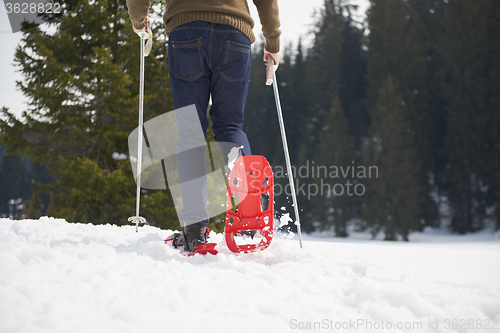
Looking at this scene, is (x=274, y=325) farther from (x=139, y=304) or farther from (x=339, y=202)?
(x=339, y=202)

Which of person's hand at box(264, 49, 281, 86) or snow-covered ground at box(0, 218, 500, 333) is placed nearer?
snow-covered ground at box(0, 218, 500, 333)

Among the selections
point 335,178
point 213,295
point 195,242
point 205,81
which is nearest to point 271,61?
point 205,81

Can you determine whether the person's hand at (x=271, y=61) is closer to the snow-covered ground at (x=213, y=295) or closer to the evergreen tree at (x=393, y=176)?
the snow-covered ground at (x=213, y=295)

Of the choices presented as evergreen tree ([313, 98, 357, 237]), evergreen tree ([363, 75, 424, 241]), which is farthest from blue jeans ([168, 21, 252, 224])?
evergreen tree ([313, 98, 357, 237])

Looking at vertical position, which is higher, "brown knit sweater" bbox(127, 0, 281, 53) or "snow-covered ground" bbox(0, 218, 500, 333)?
"brown knit sweater" bbox(127, 0, 281, 53)

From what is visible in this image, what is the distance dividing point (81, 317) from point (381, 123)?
24.5 meters

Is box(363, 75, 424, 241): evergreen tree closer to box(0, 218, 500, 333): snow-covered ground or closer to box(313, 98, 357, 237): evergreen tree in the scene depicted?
box(313, 98, 357, 237): evergreen tree

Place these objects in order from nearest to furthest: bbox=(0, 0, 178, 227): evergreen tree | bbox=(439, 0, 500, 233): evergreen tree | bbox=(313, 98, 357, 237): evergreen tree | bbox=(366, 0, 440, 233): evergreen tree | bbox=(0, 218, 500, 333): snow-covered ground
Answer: bbox=(0, 218, 500, 333): snow-covered ground
bbox=(0, 0, 178, 227): evergreen tree
bbox=(439, 0, 500, 233): evergreen tree
bbox=(366, 0, 440, 233): evergreen tree
bbox=(313, 98, 357, 237): evergreen tree

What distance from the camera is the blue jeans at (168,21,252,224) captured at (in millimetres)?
1989

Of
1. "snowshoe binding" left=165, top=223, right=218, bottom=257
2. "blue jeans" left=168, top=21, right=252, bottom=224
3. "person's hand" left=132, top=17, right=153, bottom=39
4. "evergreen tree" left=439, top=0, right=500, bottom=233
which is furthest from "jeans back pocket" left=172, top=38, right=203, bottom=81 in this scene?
"evergreen tree" left=439, top=0, right=500, bottom=233

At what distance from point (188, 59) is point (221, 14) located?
0.31 meters

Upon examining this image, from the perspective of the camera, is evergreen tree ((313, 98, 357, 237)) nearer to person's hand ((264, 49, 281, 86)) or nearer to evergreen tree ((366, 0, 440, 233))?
evergreen tree ((366, 0, 440, 233))

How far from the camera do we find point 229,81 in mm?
2068

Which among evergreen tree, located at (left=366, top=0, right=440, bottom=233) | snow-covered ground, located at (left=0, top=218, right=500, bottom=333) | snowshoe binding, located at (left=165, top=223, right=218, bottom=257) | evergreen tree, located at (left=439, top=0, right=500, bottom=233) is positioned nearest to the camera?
snow-covered ground, located at (left=0, top=218, right=500, bottom=333)
